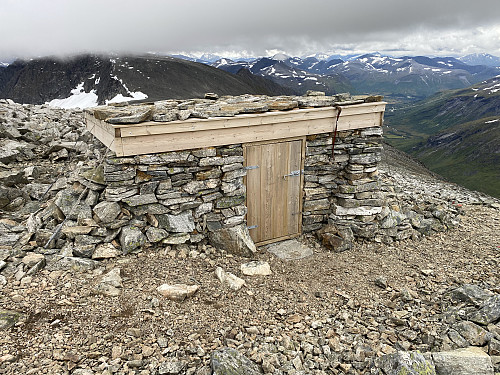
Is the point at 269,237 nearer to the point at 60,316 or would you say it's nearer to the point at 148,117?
the point at 148,117

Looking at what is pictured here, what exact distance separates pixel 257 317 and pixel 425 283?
3602 millimetres

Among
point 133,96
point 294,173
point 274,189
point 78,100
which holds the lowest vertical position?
point 78,100

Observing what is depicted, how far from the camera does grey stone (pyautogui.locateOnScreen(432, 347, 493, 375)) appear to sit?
428cm

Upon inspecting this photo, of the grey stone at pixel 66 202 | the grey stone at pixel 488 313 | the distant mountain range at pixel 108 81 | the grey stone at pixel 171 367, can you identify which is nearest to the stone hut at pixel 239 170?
the grey stone at pixel 66 202

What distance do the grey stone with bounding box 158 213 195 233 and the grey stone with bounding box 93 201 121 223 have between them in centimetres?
86

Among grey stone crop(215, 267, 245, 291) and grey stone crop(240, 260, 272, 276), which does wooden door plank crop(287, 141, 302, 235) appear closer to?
grey stone crop(240, 260, 272, 276)

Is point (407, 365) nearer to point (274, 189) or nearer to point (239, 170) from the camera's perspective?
point (239, 170)

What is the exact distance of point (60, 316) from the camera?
510cm

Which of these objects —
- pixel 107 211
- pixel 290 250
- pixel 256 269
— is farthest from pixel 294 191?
pixel 107 211

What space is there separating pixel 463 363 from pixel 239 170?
5220mm

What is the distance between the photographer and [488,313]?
5402mm

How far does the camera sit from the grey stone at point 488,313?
5.32 m

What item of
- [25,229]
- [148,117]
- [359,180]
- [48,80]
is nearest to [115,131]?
[148,117]

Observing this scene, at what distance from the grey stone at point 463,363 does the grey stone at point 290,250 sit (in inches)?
164
